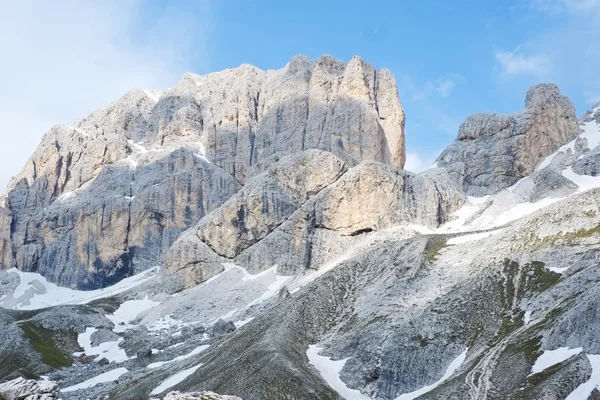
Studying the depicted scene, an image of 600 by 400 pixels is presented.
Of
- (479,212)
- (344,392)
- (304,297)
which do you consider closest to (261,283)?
(304,297)

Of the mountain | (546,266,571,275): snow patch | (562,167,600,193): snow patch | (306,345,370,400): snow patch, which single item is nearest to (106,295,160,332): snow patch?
the mountain

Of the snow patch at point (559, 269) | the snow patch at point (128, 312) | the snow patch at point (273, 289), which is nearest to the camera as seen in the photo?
the snow patch at point (559, 269)

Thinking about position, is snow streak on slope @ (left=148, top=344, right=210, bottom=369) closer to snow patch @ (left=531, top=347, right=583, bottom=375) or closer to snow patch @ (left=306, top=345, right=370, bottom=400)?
snow patch @ (left=306, top=345, right=370, bottom=400)

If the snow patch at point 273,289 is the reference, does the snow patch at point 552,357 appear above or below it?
below

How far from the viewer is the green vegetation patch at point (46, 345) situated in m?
126

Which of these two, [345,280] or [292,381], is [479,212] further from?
[292,381]

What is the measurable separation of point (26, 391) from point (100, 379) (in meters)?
71.8

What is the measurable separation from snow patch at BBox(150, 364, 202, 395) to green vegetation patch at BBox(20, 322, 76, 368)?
38599 mm

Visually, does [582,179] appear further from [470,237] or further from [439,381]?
[439,381]

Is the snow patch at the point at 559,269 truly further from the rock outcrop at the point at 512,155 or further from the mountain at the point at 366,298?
the rock outcrop at the point at 512,155

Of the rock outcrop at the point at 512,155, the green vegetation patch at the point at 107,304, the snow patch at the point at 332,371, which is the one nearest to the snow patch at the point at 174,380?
the snow patch at the point at 332,371

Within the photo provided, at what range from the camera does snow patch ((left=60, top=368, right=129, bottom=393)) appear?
109062mm

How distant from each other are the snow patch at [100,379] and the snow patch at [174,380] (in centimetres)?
2008

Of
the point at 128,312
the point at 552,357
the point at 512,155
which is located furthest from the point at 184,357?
the point at 512,155
